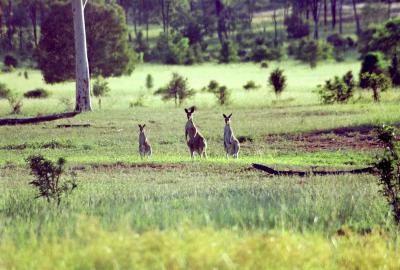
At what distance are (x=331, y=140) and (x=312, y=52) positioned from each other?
5000 centimetres

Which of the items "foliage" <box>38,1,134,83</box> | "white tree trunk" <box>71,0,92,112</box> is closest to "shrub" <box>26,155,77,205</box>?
"white tree trunk" <box>71,0,92,112</box>

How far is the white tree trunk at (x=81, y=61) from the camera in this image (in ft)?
102

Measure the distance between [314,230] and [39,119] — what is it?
66.4ft

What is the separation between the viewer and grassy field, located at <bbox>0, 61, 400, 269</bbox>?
6504 millimetres

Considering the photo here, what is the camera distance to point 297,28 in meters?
91.9

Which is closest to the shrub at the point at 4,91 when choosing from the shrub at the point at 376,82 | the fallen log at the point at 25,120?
the fallen log at the point at 25,120

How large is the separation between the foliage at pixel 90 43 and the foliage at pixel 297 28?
148 ft

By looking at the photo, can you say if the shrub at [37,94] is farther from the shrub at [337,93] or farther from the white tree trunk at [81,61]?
the shrub at [337,93]

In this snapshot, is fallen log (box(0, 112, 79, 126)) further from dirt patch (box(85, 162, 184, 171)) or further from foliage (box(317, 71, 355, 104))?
foliage (box(317, 71, 355, 104))

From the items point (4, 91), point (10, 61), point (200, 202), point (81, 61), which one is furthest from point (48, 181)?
point (10, 61)

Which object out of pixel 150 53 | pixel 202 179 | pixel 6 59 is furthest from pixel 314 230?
pixel 150 53

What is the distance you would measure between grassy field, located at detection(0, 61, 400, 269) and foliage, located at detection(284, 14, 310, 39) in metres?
66.1

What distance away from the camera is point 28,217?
847cm

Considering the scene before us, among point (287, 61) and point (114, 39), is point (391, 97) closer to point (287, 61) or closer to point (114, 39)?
point (114, 39)
